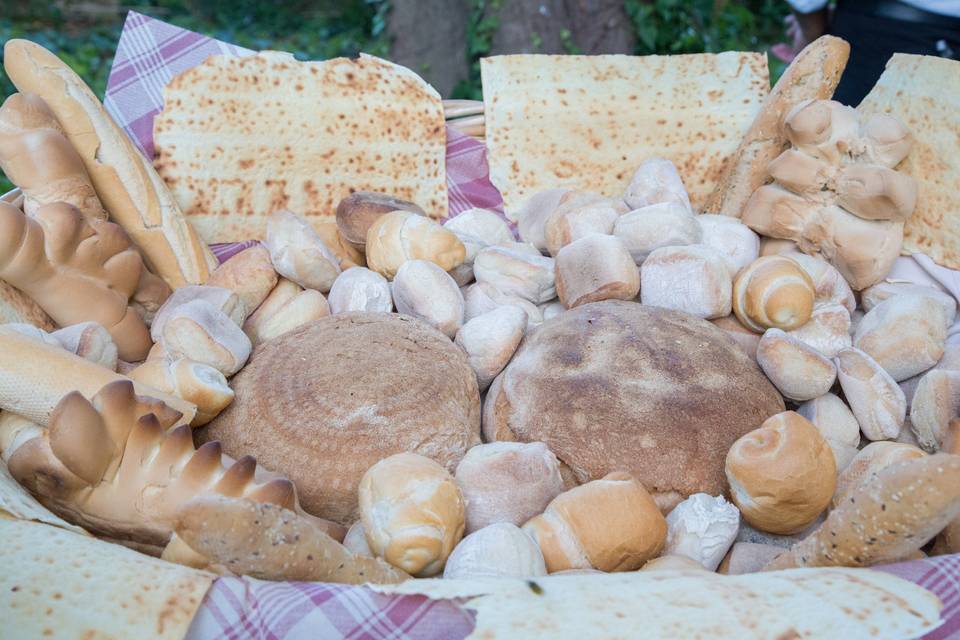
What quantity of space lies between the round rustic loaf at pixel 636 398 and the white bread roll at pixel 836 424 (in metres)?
0.05

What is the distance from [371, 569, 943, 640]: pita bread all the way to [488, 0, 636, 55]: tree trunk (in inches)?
98.6

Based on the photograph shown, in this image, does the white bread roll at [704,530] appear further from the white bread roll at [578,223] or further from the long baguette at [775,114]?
the long baguette at [775,114]

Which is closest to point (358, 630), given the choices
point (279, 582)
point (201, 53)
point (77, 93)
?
point (279, 582)

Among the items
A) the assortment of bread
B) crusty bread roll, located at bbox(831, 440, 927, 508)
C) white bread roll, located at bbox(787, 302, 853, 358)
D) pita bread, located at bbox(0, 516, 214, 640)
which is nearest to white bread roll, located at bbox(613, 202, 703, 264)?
the assortment of bread

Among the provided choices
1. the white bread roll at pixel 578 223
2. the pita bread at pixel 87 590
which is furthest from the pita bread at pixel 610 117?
the pita bread at pixel 87 590

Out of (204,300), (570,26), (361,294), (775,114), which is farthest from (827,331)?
(570,26)

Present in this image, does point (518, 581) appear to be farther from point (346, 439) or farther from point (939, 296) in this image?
point (939, 296)

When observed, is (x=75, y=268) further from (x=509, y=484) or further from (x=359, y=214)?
(x=509, y=484)

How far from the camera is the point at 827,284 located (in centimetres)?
128

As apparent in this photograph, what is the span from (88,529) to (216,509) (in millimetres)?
287

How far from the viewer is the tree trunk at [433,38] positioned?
11.6 feet

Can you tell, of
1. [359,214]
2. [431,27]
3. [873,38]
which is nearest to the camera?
[359,214]

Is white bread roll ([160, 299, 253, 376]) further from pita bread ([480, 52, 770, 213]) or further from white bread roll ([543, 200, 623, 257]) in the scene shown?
pita bread ([480, 52, 770, 213])

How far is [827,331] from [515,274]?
1.54ft
